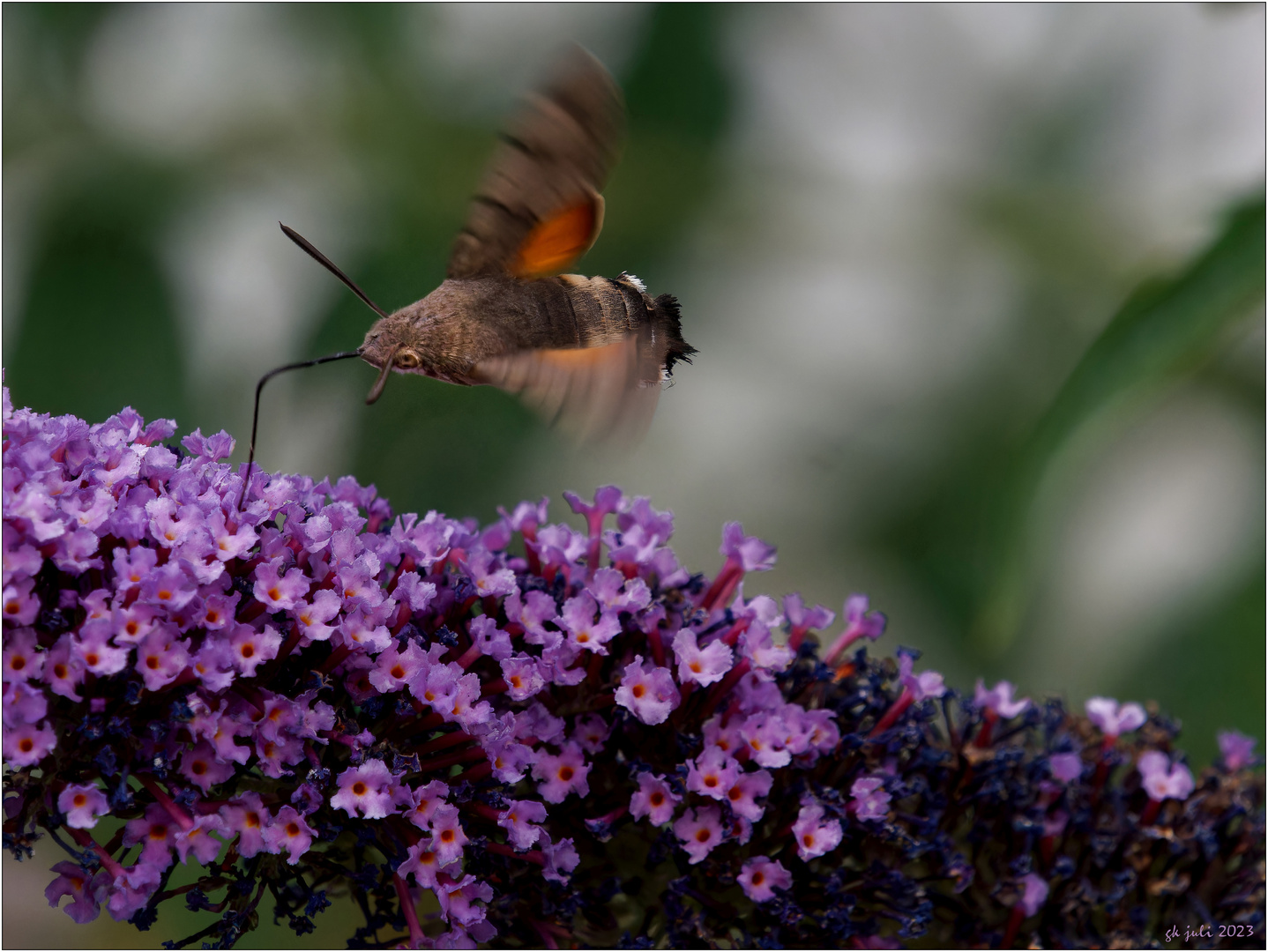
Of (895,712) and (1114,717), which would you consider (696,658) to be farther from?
(1114,717)

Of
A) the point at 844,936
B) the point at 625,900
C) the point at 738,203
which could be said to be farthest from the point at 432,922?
the point at 738,203

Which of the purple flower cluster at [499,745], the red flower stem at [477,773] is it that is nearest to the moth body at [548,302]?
the purple flower cluster at [499,745]

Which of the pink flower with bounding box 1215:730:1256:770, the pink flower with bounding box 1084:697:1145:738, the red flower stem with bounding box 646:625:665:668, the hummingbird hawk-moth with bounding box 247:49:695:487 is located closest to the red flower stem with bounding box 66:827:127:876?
the hummingbird hawk-moth with bounding box 247:49:695:487

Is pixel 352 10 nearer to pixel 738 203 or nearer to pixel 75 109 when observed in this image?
pixel 75 109

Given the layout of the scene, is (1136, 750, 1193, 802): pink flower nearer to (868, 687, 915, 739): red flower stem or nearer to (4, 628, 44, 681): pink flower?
(868, 687, 915, 739): red flower stem

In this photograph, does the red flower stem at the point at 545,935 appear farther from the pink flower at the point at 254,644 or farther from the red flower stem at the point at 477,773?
the pink flower at the point at 254,644
